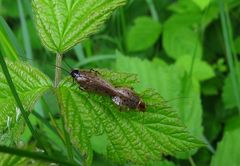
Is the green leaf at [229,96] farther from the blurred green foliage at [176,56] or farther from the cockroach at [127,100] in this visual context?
the cockroach at [127,100]

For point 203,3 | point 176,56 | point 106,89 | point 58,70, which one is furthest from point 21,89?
point 176,56

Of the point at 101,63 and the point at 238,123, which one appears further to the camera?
the point at 101,63

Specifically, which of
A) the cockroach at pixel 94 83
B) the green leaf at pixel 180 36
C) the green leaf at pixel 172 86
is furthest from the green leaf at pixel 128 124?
the green leaf at pixel 180 36

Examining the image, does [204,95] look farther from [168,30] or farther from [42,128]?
[42,128]

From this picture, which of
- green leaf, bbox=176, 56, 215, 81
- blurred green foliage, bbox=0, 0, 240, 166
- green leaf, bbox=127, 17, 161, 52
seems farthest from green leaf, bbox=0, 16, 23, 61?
green leaf, bbox=127, 17, 161, 52

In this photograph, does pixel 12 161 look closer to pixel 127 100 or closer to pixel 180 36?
pixel 127 100

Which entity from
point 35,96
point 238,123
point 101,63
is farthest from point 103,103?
point 101,63
